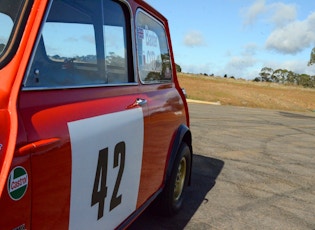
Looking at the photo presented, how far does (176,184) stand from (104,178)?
2152 millimetres

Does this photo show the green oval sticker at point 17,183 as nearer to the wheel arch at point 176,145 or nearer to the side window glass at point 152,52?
the side window glass at point 152,52

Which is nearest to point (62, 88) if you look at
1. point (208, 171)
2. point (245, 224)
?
point (245, 224)

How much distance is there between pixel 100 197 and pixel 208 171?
413 centimetres

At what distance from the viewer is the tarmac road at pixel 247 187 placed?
425 centimetres

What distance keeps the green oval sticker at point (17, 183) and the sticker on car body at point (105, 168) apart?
348 mm

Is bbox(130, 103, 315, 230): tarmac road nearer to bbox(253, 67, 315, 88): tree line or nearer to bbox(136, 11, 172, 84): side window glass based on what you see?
bbox(136, 11, 172, 84): side window glass

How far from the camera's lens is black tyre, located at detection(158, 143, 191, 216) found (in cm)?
400

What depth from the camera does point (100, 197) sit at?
2311 mm

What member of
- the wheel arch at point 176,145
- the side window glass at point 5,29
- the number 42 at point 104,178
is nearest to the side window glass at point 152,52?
the wheel arch at point 176,145

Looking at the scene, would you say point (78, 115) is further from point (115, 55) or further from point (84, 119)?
point (115, 55)

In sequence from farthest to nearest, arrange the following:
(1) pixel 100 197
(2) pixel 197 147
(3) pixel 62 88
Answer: (2) pixel 197 147
(1) pixel 100 197
(3) pixel 62 88

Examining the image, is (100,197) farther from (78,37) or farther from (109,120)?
(78,37)

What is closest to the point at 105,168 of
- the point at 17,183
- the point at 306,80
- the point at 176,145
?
the point at 17,183

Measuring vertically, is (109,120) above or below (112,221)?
above
